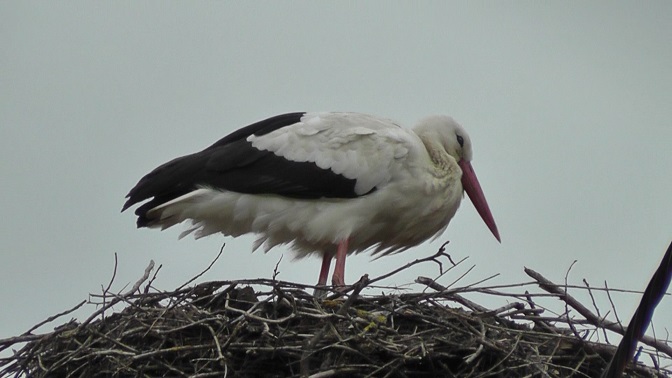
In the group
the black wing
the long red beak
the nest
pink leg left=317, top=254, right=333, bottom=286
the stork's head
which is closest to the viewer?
the nest

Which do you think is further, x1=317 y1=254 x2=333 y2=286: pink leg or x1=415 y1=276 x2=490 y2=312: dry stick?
x1=317 y1=254 x2=333 y2=286: pink leg

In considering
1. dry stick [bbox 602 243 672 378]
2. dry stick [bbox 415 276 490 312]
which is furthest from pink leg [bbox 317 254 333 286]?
dry stick [bbox 602 243 672 378]

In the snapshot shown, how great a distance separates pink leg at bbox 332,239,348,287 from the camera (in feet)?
20.2

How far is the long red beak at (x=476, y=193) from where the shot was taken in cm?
707

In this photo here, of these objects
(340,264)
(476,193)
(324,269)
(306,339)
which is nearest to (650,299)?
(306,339)

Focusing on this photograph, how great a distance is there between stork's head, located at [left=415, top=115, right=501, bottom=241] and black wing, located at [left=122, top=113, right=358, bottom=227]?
1.11 metres

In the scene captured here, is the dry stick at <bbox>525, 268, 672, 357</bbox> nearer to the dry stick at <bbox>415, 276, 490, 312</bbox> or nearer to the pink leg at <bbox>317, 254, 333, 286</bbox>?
the dry stick at <bbox>415, 276, 490, 312</bbox>

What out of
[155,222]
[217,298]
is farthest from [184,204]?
[217,298]

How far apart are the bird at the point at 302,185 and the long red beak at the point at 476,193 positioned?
0.72 m

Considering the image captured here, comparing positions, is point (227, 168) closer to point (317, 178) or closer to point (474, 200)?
point (317, 178)

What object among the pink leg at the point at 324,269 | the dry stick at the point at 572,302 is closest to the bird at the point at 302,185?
the pink leg at the point at 324,269

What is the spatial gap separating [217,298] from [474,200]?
108 inches

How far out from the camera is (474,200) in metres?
7.10

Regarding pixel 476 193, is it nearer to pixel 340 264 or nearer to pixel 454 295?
pixel 340 264
